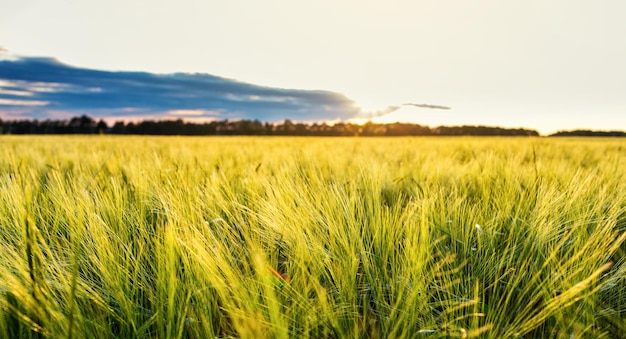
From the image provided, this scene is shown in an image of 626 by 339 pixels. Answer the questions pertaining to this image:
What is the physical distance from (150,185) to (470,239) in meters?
1.31

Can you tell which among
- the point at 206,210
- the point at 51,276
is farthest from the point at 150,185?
the point at 51,276

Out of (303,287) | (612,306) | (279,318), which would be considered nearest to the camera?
(279,318)

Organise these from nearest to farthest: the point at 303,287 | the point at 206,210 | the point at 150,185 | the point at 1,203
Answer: the point at 303,287 < the point at 1,203 < the point at 206,210 < the point at 150,185

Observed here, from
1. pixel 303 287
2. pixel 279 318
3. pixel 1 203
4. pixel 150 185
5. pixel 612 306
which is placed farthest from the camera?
pixel 150 185

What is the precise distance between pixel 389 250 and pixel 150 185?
1172mm

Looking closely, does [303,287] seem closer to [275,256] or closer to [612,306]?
[275,256]

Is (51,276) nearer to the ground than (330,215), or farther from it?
nearer to the ground

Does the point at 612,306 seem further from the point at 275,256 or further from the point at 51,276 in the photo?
the point at 51,276

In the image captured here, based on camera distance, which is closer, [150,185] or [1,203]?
[1,203]

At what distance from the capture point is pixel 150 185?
5.72ft

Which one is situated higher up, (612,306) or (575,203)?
(575,203)

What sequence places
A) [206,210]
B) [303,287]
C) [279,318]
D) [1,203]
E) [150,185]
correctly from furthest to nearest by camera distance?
[150,185] → [206,210] → [1,203] → [303,287] → [279,318]

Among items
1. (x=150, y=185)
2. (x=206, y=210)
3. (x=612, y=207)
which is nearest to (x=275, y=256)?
(x=206, y=210)

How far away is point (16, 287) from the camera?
0.71 meters
